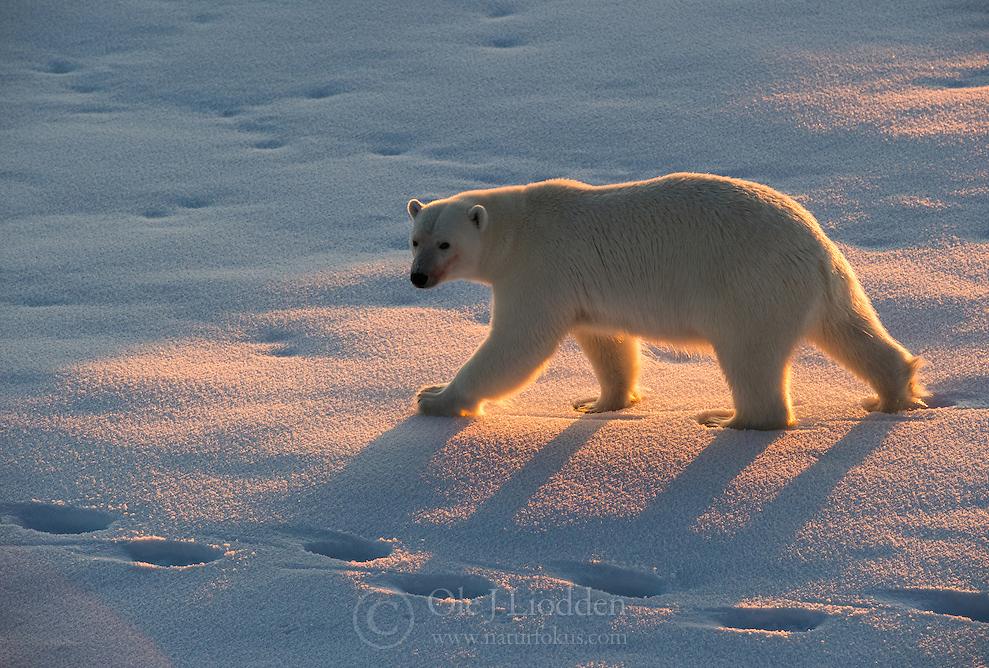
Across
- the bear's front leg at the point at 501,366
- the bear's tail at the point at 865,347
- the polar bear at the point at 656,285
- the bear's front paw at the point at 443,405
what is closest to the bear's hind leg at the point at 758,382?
the polar bear at the point at 656,285

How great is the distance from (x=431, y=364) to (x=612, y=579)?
5.83 ft

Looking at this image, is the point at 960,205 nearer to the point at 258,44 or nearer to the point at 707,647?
the point at 707,647

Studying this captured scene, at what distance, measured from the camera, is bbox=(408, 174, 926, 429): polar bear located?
3516 mm

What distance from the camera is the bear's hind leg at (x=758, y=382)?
3502 millimetres

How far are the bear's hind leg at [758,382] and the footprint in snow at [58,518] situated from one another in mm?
2157

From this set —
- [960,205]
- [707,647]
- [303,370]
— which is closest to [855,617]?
[707,647]

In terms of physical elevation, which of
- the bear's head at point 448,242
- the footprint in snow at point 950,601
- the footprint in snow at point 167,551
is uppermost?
the bear's head at point 448,242

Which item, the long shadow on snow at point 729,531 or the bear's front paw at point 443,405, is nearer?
the long shadow on snow at point 729,531

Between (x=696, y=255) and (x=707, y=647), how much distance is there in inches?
64.2

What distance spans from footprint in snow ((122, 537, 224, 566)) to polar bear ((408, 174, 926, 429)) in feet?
3.81

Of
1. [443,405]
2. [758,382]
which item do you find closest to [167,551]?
[443,405]

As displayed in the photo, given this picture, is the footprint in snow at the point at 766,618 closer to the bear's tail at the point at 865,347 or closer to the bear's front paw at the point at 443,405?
the bear's tail at the point at 865,347

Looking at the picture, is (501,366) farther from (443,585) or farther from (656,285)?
(443,585)

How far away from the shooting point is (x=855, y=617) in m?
2.47
